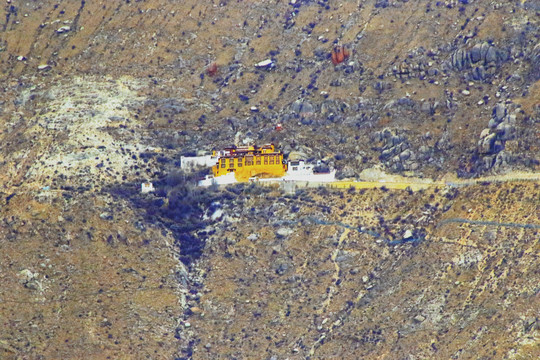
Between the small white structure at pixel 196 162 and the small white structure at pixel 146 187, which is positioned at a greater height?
the small white structure at pixel 196 162

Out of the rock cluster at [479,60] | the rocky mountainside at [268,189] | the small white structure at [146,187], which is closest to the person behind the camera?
the rocky mountainside at [268,189]

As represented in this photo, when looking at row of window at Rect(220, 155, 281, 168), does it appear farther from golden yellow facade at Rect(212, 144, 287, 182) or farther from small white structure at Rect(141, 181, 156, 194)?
small white structure at Rect(141, 181, 156, 194)

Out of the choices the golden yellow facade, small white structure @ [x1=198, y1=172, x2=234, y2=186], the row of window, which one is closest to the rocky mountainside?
small white structure @ [x1=198, y1=172, x2=234, y2=186]

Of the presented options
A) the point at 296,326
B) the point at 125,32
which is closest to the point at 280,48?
the point at 125,32

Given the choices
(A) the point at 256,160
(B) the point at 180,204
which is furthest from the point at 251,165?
(B) the point at 180,204

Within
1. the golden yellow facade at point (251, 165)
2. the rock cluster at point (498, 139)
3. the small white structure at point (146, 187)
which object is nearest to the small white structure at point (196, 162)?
the golden yellow facade at point (251, 165)

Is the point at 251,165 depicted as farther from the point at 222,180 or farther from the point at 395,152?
the point at 395,152

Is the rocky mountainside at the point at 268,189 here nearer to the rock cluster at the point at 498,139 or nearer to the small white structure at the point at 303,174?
the rock cluster at the point at 498,139
